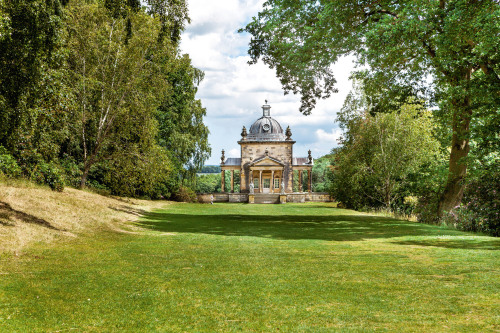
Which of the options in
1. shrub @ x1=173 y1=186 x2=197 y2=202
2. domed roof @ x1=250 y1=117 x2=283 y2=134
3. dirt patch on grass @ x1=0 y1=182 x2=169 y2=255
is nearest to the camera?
dirt patch on grass @ x1=0 y1=182 x2=169 y2=255

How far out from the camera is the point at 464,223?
1712cm

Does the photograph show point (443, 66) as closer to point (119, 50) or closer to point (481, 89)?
point (481, 89)

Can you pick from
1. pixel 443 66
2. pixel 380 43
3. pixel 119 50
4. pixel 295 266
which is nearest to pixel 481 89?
pixel 443 66

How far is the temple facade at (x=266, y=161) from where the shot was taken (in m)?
64.5

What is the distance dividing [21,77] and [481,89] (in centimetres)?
1317

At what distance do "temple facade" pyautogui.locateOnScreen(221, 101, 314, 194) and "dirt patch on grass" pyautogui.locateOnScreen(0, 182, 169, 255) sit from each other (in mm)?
45813

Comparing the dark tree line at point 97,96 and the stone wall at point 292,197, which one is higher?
the dark tree line at point 97,96

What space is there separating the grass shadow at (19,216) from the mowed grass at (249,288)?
1.97 m

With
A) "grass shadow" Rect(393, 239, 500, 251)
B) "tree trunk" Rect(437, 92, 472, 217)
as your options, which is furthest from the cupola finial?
"grass shadow" Rect(393, 239, 500, 251)

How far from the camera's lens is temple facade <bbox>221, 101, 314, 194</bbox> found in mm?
64500

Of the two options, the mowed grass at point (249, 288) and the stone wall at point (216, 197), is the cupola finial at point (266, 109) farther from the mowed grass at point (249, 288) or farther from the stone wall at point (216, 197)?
the mowed grass at point (249, 288)

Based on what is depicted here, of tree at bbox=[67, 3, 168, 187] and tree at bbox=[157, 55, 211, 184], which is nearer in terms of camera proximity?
tree at bbox=[67, 3, 168, 187]

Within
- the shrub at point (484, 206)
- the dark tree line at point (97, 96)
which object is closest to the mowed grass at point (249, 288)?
the dark tree line at point (97, 96)

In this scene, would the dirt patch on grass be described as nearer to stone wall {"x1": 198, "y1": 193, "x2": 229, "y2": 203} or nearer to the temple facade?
stone wall {"x1": 198, "y1": 193, "x2": 229, "y2": 203}
